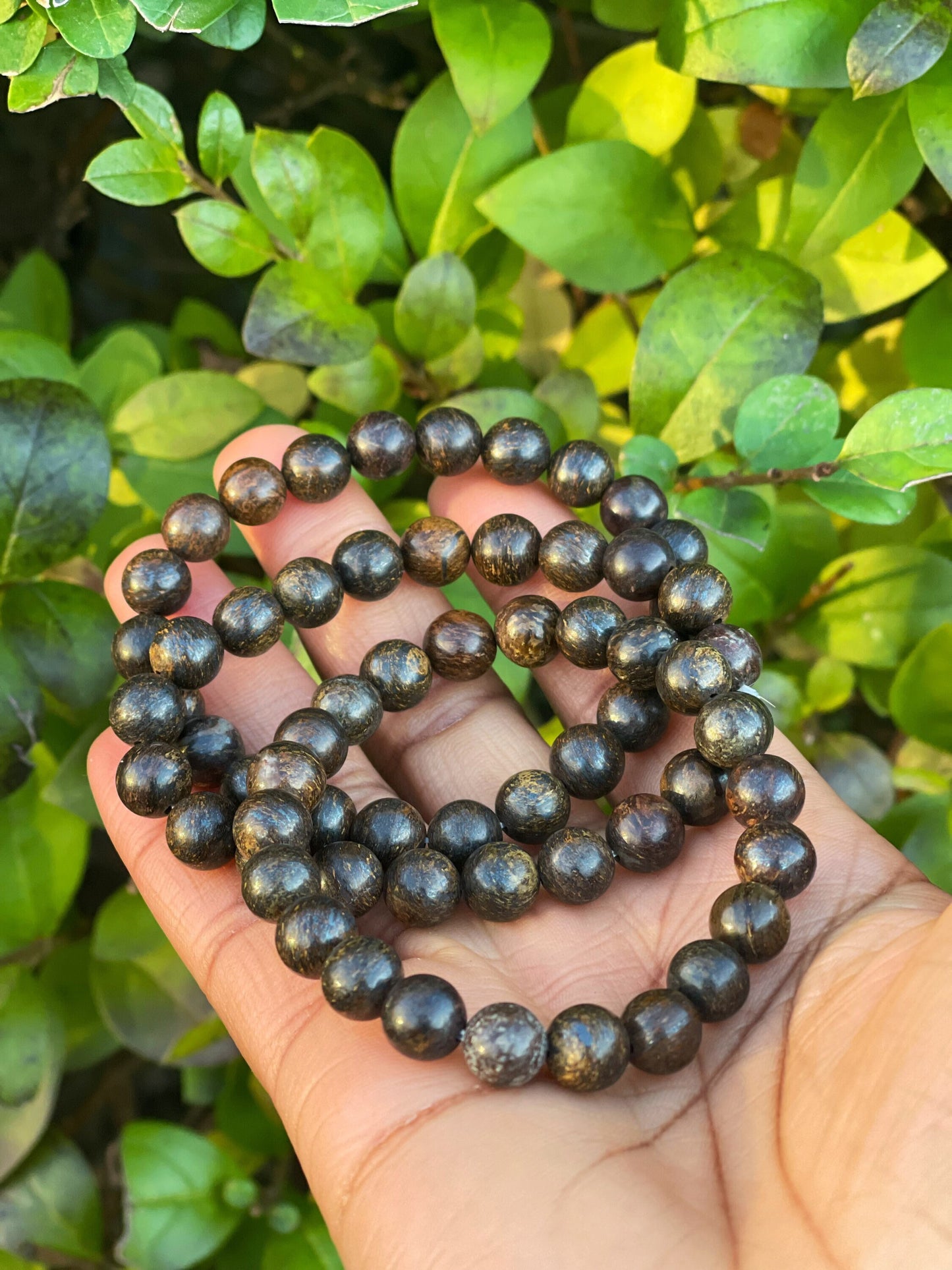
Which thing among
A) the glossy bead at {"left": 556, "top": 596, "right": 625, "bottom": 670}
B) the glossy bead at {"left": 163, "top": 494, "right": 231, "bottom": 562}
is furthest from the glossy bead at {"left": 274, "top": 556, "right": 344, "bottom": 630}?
the glossy bead at {"left": 556, "top": 596, "right": 625, "bottom": 670}

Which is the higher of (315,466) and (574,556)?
(315,466)

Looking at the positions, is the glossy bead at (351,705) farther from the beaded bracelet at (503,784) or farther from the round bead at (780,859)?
the round bead at (780,859)

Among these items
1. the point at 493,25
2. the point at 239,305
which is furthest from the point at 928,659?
the point at 239,305

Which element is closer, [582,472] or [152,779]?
[152,779]

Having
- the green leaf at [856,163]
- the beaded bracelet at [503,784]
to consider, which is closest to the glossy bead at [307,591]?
the beaded bracelet at [503,784]

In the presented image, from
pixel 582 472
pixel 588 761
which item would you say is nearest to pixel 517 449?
pixel 582 472

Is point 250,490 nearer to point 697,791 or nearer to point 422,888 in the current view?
point 422,888

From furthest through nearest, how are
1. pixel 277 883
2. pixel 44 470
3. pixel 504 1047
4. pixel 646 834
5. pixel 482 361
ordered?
pixel 482 361, pixel 44 470, pixel 646 834, pixel 277 883, pixel 504 1047
